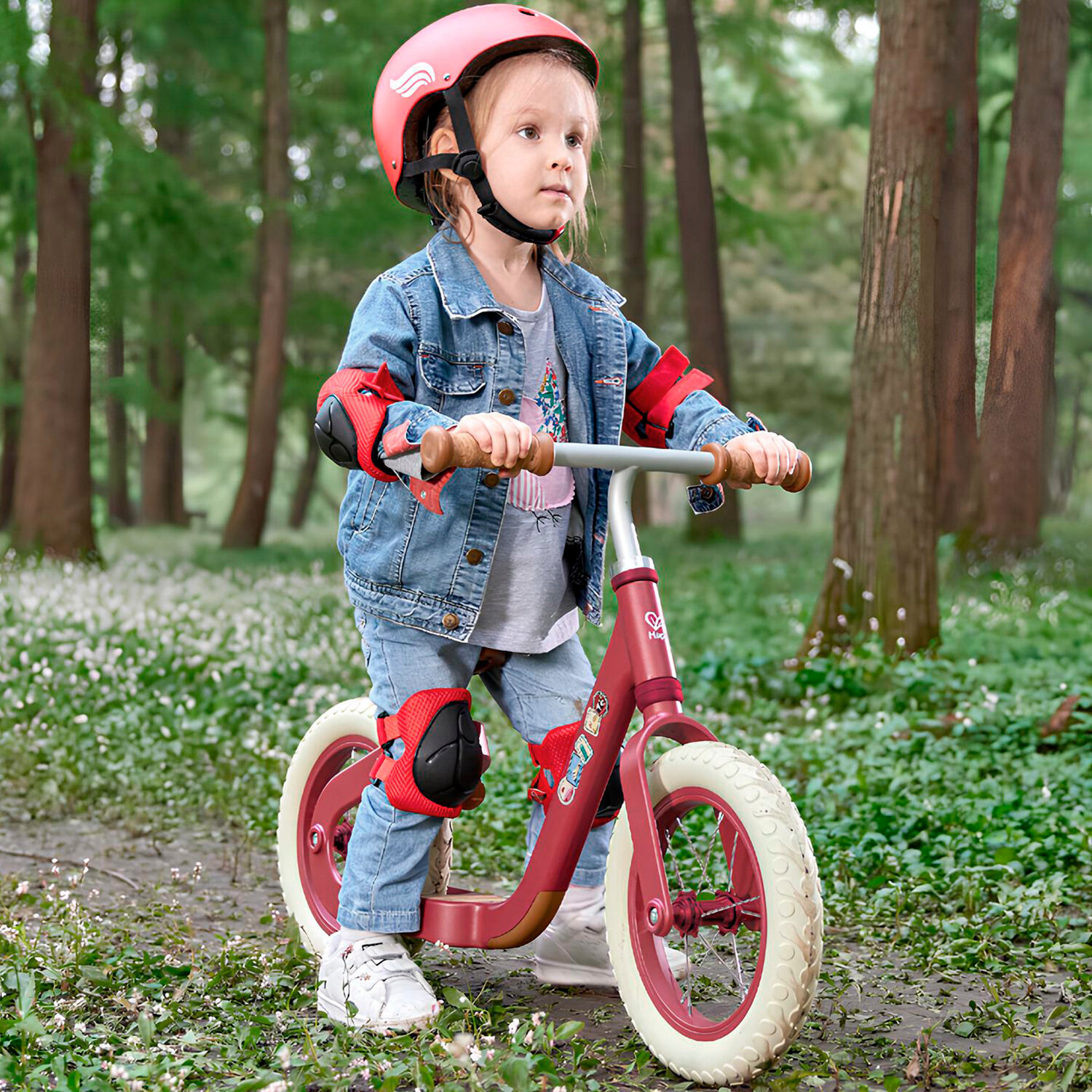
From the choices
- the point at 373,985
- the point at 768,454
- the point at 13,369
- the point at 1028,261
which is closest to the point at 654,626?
the point at 768,454

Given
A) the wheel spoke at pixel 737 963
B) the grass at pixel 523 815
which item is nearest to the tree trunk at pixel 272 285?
the grass at pixel 523 815

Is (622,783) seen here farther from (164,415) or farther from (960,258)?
(164,415)

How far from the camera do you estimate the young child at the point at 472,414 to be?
2.92 metres

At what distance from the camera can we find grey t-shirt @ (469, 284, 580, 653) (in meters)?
3.06

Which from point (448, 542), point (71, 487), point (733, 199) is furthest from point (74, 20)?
point (448, 542)

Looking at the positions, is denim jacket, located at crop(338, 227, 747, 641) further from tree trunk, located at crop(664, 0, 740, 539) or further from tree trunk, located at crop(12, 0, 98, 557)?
tree trunk, located at crop(664, 0, 740, 539)

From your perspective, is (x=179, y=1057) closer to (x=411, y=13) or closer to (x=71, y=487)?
(x=71, y=487)

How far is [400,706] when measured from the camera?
9.96 feet

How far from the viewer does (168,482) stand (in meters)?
21.6

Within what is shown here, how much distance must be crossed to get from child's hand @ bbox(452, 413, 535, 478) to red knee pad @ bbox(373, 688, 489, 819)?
2.54ft

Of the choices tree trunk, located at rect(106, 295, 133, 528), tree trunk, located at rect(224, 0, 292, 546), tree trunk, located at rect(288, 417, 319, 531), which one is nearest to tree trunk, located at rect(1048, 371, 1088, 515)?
tree trunk, located at rect(224, 0, 292, 546)

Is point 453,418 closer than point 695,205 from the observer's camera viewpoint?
Yes

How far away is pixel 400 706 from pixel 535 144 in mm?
1310

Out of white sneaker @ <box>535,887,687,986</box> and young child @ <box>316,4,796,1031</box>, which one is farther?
white sneaker @ <box>535,887,687,986</box>
